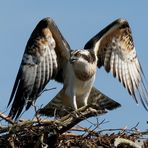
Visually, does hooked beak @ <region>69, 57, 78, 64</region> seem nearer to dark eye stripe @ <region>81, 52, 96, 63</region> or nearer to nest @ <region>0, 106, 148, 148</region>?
dark eye stripe @ <region>81, 52, 96, 63</region>

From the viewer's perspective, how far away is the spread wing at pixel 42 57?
13.9 meters

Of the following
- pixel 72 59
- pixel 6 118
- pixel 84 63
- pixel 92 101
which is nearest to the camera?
pixel 6 118

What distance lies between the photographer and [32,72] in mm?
14039

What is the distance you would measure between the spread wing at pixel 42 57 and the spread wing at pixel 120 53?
0.57 meters

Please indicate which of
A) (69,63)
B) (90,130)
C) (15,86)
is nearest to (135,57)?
(69,63)

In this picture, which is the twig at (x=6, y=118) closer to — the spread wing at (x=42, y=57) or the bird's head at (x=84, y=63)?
the spread wing at (x=42, y=57)

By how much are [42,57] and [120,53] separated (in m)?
1.67

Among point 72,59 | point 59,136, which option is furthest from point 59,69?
point 59,136

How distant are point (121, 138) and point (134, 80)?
3490 millimetres

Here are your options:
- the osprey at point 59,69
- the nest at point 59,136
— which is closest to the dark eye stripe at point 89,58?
the osprey at point 59,69

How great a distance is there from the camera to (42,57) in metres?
14.2

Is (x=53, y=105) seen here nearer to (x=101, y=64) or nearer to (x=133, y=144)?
(x=101, y=64)

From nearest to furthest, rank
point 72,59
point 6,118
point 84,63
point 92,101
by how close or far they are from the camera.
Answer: point 6,118 < point 84,63 < point 72,59 < point 92,101

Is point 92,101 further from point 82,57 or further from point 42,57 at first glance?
point 42,57
